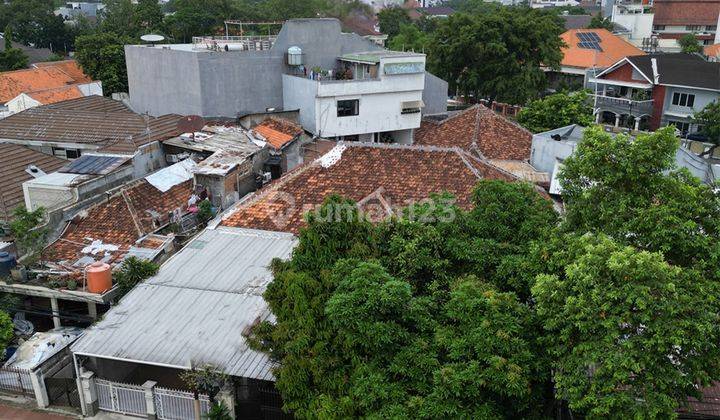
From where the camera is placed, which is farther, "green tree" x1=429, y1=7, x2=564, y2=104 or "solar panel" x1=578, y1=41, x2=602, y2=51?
"solar panel" x1=578, y1=41, x2=602, y2=51

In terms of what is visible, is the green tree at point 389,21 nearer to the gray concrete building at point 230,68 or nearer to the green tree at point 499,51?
the green tree at point 499,51

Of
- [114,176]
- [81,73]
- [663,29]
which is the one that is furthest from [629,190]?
[663,29]

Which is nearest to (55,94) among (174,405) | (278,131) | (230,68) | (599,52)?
(230,68)

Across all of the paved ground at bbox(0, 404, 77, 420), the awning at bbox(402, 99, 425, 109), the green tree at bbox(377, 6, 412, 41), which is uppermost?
the green tree at bbox(377, 6, 412, 41)

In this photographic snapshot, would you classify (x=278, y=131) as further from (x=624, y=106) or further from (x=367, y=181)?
(x=624, y=106)

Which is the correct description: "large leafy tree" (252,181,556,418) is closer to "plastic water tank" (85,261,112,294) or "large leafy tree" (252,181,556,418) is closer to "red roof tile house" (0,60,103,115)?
"plastic water tank" (85,261,112,294)

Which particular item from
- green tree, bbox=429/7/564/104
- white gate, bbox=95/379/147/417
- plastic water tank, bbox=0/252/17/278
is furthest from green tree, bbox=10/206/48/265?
green tree, bbox=429/7/564/104

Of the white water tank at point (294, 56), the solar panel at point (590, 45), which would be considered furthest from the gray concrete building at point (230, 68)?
the solar panel at point (590, 45)
